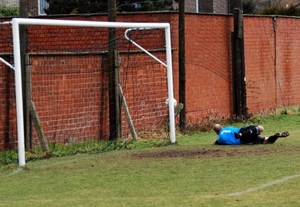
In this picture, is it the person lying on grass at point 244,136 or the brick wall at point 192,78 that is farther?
the brick wall at point 192,78

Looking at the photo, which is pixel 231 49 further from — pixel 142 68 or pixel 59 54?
pixel 59 54

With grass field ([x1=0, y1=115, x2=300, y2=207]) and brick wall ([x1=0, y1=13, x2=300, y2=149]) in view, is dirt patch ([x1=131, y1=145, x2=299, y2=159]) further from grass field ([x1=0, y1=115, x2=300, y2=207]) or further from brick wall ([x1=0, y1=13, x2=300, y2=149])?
brick wall ([x1=0, y1=13, x2=300, y2=149])

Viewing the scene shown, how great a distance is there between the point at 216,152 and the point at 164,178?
3.05 m

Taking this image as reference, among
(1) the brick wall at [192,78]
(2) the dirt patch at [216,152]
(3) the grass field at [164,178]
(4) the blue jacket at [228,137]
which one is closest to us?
(3) the grass field at [164,178]

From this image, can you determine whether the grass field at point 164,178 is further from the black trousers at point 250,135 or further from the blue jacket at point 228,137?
the blue jacket at point 228,137

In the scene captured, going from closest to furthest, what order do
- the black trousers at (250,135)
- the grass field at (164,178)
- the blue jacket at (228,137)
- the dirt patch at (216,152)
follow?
1. the grass field at (164,178)
2. the dirt patch at (216,152)
3. the black trousers at (250,135)
4. the blue jacket at (228,137)

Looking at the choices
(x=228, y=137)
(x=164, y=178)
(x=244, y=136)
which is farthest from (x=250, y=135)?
(x=164, y=178)

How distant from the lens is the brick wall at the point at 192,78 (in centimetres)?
1570

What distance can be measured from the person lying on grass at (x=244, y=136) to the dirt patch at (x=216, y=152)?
0.98 feet

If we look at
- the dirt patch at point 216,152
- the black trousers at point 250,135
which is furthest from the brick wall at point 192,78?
the black trousers at point 250,135

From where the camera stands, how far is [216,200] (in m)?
9.09

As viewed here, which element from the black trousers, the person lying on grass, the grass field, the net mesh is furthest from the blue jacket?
the net mesh

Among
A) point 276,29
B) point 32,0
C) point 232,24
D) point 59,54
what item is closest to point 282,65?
point 276,29

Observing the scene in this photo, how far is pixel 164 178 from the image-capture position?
11156mm
